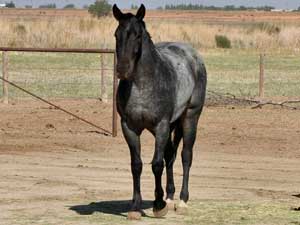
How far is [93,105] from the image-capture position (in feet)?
86.1

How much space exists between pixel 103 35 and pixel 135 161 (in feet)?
126

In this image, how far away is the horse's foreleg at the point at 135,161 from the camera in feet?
39.2

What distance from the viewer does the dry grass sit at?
4672 centimetres

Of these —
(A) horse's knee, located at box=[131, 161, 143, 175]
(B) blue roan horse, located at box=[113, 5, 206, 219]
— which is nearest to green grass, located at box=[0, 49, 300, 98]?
(B) blue roan horse, located at box=[113, 5, 206, 219]

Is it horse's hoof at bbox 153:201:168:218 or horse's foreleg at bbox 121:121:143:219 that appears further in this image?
horse's hoof at bbox 153:201:168:218

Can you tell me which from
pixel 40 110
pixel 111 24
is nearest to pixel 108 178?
pixel 40 110

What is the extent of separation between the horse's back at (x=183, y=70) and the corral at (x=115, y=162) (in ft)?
4.60

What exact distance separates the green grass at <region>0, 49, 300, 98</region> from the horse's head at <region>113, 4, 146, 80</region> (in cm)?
1544

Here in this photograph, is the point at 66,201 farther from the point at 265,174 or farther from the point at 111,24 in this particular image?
the point at 111,24

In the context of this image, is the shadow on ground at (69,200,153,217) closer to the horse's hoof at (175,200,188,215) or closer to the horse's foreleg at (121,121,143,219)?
the horse's foreleg at (121,121,143,219)

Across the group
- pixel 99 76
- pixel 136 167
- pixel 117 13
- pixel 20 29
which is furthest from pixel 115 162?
pixel 20 29

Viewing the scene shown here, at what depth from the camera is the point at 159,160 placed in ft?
39.5

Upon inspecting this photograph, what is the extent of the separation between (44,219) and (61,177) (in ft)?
12.9

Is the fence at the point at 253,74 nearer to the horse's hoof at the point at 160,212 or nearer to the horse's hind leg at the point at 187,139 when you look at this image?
the horse's hind leg at the point at 187,139
